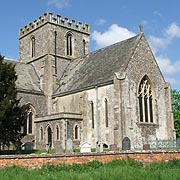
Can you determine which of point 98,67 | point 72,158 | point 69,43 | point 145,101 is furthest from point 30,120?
point 72,158

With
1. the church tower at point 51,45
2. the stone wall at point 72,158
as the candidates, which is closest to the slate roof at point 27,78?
the church tower at point 51,45

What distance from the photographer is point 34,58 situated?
42.6m

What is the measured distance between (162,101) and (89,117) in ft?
25.5

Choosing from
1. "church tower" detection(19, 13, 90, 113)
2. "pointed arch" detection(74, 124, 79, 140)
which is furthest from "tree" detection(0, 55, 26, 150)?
"church tower" detection(19, 13, 90, 113)

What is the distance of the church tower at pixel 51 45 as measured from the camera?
3969cm

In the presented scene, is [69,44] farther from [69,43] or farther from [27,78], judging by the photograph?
[27,78]

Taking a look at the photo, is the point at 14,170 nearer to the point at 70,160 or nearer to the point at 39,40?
the point at 70,160

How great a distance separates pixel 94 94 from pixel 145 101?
200 inches

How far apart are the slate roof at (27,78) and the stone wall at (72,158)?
2168cm

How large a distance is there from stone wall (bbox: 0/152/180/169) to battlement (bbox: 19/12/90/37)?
28.2m

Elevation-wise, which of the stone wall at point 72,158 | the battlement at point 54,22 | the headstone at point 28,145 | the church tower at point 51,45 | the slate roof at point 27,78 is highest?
the battlement at point 54,22

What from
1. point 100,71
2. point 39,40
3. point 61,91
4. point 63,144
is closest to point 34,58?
point 39,40

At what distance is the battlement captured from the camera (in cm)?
4206

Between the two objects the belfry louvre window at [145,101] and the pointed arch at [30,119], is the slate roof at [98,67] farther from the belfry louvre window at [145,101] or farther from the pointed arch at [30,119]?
the pointed arch at [30,119]
